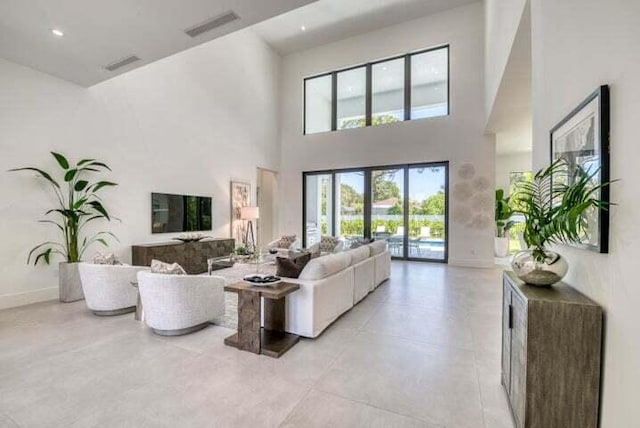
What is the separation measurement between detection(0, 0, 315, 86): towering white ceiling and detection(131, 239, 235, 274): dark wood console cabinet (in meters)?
2.94

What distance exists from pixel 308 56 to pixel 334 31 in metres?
1.26

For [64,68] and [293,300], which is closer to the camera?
[293,300]

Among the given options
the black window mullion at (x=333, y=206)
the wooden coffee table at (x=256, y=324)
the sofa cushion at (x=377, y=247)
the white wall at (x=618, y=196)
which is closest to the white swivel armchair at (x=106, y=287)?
the wooden coffee table at (x=256, y=324)

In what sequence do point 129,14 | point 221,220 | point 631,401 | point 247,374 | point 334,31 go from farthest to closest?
point 334,31 → point 221,220 → point 129,14 → point 247,374 → point 631,401

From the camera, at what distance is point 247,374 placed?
7.80 ft

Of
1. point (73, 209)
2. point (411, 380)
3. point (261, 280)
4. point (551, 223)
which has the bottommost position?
point (411, 380)

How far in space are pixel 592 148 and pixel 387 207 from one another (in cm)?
665

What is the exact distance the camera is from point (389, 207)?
8.16 m

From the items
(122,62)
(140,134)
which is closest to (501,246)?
(140,134)

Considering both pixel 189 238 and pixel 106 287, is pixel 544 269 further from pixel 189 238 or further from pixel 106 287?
pixel 189 238

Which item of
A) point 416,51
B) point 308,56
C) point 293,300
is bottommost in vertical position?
point 293,300

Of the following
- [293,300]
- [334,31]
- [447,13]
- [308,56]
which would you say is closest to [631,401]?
[293,300]

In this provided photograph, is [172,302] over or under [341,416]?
over

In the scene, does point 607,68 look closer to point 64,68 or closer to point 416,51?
point 64,68
